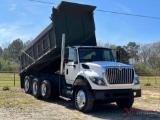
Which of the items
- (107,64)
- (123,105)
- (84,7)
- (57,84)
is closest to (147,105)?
(123,105)

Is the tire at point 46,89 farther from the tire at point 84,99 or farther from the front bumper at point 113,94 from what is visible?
the front bumper at point 113,94

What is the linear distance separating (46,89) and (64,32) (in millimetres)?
2846

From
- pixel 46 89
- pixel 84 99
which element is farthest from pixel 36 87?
pixel 84 99

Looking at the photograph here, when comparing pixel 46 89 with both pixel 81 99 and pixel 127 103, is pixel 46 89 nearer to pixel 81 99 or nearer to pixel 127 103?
pixel 81 99

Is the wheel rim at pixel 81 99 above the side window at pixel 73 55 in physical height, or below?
below

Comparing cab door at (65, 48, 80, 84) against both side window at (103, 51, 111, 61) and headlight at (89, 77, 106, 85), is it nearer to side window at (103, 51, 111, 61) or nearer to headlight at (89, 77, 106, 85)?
side window at (103, 51, 111, 61)

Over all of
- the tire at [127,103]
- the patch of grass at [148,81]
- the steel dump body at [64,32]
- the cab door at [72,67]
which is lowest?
the patch of grass at [148,81]

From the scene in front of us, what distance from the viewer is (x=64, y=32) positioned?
1166 cm

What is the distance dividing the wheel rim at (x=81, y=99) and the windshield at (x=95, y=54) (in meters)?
1.37

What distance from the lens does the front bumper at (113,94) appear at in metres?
9.16

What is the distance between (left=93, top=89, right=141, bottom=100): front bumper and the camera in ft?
30.1

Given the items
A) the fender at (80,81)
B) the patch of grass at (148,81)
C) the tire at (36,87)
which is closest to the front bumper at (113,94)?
the fender at (80,81)

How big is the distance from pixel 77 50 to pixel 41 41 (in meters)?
3.06

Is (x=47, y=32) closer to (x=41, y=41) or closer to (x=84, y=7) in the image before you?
(x=41, y=41)
